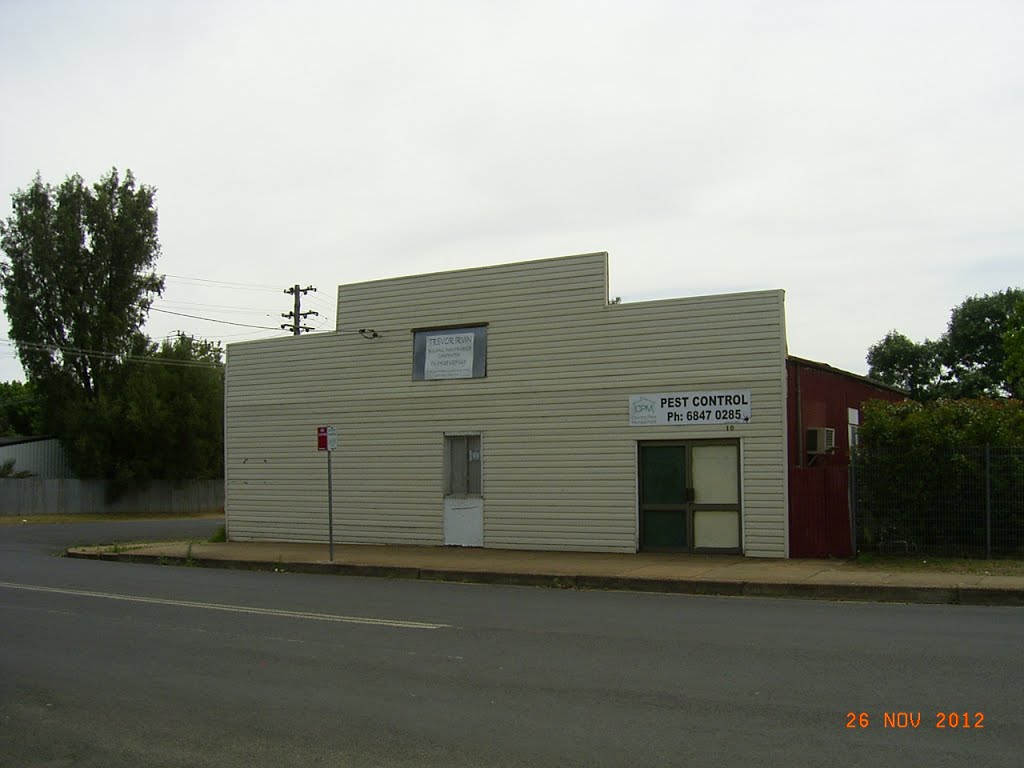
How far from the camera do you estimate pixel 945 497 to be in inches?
627

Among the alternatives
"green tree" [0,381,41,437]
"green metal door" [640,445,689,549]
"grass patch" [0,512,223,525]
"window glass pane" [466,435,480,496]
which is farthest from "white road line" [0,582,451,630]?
"green tree" [0,381,41,437]

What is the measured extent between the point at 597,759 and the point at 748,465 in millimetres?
12014

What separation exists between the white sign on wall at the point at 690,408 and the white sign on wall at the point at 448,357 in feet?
12.4

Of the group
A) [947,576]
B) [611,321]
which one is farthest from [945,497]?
[611,321]

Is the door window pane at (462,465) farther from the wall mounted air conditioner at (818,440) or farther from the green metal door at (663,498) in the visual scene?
the wall mounted air conditioner at (818,440)

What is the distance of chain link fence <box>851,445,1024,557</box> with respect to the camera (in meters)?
15.6

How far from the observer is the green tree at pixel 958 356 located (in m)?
54.0

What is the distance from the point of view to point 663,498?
60.0 feet

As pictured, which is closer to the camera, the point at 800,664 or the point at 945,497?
the point at 800,664

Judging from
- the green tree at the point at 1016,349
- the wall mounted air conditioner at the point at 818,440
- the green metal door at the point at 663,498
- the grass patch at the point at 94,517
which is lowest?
the grass patch at the point at 94,517

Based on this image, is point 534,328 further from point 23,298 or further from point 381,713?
point 23,298

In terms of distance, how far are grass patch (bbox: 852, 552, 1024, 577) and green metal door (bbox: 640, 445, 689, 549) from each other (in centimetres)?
324

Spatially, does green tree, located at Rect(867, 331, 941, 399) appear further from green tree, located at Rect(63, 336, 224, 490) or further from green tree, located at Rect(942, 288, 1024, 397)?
green tree, located at Rect(63, 336, 224, 490)
